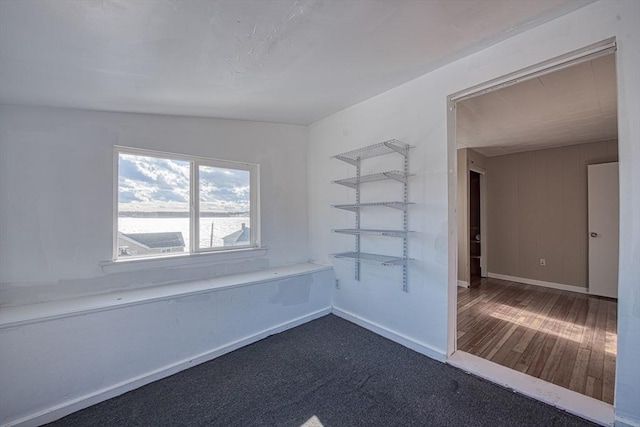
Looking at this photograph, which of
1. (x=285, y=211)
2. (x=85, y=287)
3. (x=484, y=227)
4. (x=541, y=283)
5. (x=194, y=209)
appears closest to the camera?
(x=85, y=287)

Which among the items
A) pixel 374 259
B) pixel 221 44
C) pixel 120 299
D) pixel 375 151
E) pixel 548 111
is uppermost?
pixel 548 111

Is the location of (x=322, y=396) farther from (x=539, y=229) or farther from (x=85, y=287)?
(x=539, y=229)

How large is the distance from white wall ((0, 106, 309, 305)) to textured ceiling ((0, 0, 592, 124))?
18cm

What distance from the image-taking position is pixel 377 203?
2549 millimetres

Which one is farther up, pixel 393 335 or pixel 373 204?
pixel 373 204

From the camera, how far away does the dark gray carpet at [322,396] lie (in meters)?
1.62

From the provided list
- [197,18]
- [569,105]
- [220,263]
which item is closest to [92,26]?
[197,18]

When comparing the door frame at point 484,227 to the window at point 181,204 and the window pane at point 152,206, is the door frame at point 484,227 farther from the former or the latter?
the window pane at point 152,206

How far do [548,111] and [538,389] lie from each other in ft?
9.22

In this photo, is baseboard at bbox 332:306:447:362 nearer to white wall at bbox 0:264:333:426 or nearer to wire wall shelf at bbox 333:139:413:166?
white wall at bbox 0:264:333:426

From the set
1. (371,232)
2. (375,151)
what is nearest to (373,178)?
(375,151)

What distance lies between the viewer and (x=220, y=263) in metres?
2.82

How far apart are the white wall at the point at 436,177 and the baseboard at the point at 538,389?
0.46ft

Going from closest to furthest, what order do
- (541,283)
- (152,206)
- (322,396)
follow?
(322,396) → (152,206) → (541,283)
